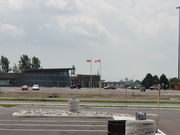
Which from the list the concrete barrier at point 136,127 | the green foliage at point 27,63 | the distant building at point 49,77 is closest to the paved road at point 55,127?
the concrete barrier at point 136,127

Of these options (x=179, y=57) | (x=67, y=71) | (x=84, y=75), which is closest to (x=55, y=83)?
(x=67, y=71)

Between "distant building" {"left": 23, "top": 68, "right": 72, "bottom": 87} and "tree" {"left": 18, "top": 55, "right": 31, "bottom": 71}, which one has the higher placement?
"tree" {"left": 18, "top": 55, "right": 31, "bottom": 71}

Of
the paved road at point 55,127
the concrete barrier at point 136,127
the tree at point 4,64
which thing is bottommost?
the paved road at point 55,127

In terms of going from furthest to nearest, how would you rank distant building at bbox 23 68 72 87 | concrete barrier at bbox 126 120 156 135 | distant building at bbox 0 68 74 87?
distant building at bbox 0 68 74 87, distant building at bbox 23 68 72 87, concrete barrier at bbox 126 120 156 135

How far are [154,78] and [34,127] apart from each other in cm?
10660

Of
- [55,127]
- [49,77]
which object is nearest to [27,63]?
[49,77]

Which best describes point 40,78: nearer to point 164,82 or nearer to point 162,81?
point 162,81

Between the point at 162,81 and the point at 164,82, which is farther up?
the point at 162,81

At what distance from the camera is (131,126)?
1321cm

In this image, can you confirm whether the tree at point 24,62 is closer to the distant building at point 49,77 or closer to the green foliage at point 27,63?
the green foliage at point 27,63

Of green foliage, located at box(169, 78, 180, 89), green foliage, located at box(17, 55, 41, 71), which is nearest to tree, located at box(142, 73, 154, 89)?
green foliage, located at box(169, 78, 180, 89)

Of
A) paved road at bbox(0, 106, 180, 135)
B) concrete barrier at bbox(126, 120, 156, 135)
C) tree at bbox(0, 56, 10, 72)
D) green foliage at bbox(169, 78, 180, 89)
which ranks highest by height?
tree at bbox(0, 56, 10, 72)

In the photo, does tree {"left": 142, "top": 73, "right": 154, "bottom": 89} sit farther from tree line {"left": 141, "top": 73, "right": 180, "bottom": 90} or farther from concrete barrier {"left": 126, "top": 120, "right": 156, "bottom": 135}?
concrete barrier {"left": 126, "top": 120, "right": 156, "bottom": 135}

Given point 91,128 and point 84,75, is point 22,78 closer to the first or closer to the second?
point 84,75
